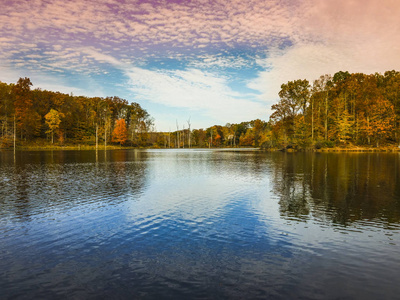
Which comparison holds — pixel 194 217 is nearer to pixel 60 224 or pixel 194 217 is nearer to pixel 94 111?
pixel 60 224

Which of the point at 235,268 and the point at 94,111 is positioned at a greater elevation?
the point at 94,111

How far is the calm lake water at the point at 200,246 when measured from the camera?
7.23 meters

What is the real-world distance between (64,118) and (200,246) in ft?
424

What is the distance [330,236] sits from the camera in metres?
11.2

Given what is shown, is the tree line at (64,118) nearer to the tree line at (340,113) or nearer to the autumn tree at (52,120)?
the autumn tree at (52,120)

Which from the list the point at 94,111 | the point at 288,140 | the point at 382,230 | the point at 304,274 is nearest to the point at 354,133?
the point at 288,140

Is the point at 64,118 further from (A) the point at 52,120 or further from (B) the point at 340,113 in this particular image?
(B) the point at 340,113

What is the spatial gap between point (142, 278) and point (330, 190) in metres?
19.0

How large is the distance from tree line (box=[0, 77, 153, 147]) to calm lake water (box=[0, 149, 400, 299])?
103 metres

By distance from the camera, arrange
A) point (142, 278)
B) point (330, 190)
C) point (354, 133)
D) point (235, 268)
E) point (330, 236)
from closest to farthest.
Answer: point (142, 278), point (235, 268), point (330, 236), point (330, 190), point (354, 133)

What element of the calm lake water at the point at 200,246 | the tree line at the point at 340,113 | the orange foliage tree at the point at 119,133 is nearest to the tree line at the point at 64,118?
the orange foliage tree at the point at 119,133

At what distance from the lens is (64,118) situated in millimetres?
120125

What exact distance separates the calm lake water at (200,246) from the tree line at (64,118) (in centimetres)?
10277

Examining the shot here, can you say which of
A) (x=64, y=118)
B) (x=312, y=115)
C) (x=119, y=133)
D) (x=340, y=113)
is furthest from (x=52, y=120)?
(x=340, y=113)
